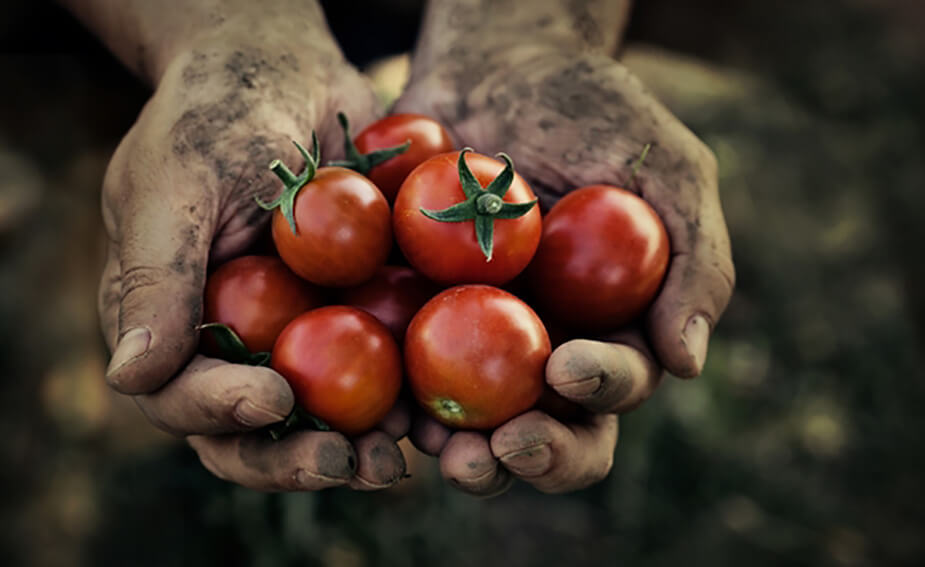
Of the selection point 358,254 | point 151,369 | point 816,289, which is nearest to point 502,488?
point 358,254

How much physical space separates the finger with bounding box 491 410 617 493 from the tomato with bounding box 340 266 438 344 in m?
0.38

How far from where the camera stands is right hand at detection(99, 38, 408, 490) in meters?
1.45

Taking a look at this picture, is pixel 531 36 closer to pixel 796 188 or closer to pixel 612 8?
pixel 612 8

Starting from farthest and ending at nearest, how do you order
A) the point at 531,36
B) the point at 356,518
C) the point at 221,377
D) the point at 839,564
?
the point at 839,564
the point at 356,518
the point at 531,36
the point at 221,377

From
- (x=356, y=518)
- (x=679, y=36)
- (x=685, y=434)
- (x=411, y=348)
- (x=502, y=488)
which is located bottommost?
(x=685, y=434)

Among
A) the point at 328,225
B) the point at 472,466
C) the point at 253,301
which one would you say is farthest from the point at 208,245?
the point at 472,466

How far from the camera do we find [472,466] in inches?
58.8

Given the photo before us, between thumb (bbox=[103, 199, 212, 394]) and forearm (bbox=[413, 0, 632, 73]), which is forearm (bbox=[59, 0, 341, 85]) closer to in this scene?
forearm (bbox=[413, 0, 632, 73])

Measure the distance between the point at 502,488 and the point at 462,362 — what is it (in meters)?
0.29

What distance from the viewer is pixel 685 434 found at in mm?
3375

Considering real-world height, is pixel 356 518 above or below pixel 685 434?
above

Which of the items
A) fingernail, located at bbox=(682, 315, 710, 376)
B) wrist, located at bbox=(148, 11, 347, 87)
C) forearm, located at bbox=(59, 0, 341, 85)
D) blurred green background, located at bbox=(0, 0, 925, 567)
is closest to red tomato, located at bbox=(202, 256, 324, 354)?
wrist, located at bbox=(148, 11, 347, 87)

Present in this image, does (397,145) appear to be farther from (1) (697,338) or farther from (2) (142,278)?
(1) (697,338)

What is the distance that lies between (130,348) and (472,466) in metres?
0.68
